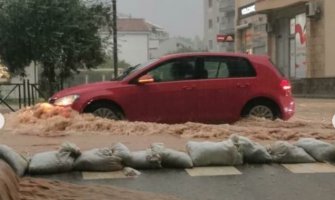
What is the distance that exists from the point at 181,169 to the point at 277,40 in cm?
3814

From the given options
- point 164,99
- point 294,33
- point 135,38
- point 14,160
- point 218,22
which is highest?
point 218,22

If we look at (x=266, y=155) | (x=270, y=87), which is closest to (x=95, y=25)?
(x=270, y=87)

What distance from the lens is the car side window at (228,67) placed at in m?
14.5

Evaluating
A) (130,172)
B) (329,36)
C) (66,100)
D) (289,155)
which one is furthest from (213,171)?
(329,36)

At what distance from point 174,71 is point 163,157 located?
17.0 ft

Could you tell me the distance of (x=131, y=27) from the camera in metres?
104

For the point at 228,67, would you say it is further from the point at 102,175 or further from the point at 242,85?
the point at 102,175

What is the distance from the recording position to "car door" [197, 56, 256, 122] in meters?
14.1

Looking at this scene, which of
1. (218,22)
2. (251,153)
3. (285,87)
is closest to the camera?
(251,153)

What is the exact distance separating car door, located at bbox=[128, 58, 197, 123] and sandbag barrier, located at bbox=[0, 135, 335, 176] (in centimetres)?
411

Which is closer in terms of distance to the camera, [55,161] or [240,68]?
[55,161]

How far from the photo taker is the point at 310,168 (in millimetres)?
9352

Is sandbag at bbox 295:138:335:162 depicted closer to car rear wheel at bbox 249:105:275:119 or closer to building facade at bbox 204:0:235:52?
car rear wheel at bbox 249:105:275:119

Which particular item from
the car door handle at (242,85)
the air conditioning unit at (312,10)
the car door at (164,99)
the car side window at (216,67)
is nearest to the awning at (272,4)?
the air conditioning unit at (312,10)
